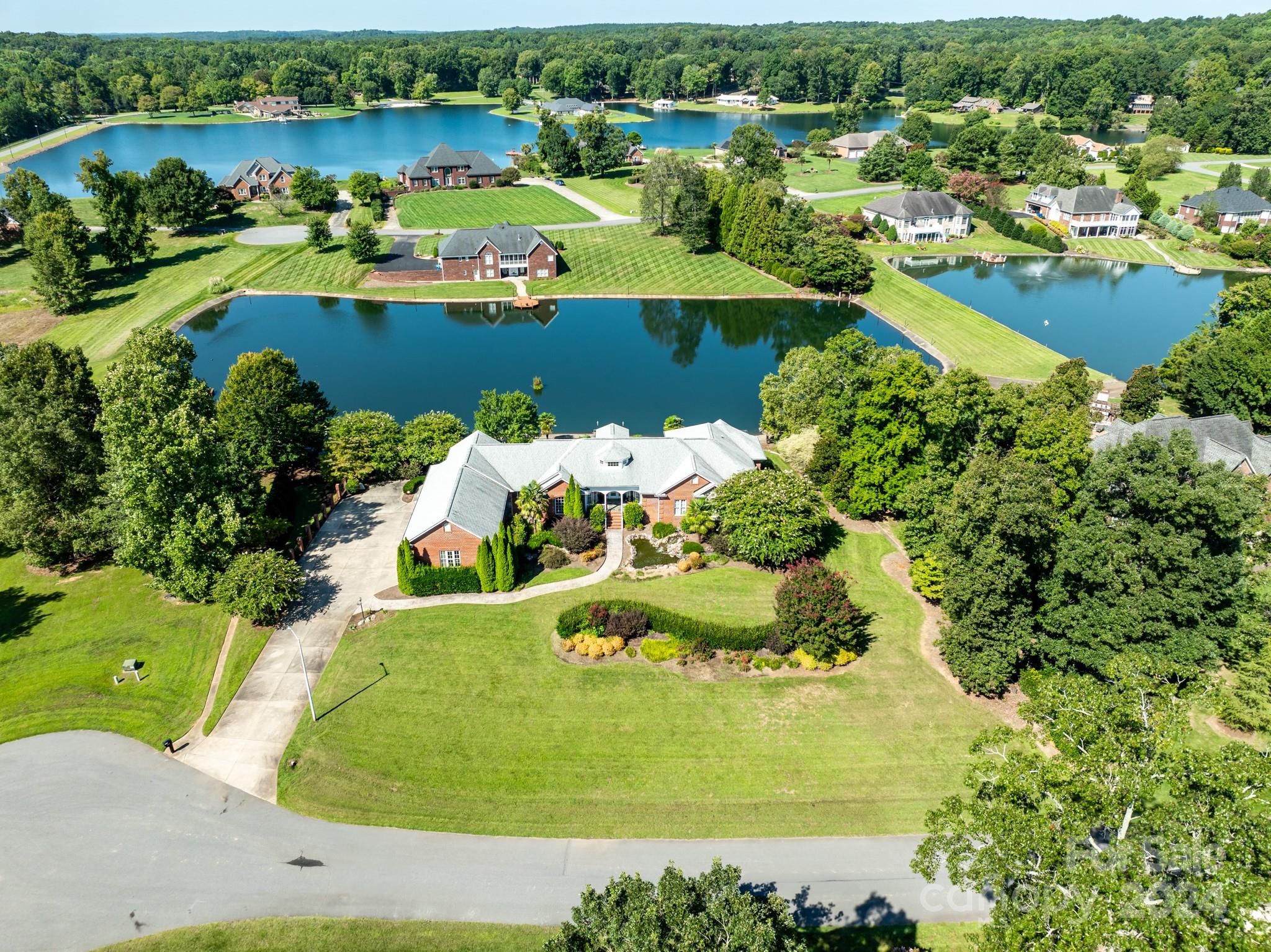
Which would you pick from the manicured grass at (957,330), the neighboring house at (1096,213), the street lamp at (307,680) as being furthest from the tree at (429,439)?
the neighboring house at (1096,213)

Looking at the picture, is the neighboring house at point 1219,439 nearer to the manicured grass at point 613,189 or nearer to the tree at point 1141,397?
the tree at point 1141,397

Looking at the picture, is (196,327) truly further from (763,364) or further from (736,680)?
(736,680)

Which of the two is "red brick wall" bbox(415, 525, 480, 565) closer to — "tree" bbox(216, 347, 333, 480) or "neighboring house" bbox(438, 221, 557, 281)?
"tree" bbox(216, 347, 333, 480)

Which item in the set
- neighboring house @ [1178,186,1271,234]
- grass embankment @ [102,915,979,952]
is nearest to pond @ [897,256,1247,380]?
neighboring house @ [1178,186,1271,234]

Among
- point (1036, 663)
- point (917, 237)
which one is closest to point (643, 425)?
point (1036, 663)

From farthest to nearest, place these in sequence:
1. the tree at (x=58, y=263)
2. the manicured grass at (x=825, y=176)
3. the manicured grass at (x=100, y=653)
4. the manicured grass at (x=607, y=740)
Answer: the manicured grass at (x=825, y=176), the tree at (x=58, y=263), the manicured grass at (x=100, y=653), the manicured grass at (x=607, y=740)

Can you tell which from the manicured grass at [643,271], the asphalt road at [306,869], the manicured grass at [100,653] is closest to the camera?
the asphalt road at [306,869]

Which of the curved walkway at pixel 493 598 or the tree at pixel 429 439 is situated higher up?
the tree at pixel 429 439
